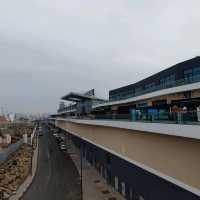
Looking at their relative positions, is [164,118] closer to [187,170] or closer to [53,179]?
[187,170]

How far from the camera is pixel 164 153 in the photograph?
15781mm

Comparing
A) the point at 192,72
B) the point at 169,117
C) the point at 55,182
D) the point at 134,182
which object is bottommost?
the point at 55,182

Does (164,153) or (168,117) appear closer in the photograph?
(168,117)

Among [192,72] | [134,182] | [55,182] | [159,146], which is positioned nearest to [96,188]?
[55,182]

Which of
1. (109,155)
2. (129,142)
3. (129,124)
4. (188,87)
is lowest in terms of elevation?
(109,155)

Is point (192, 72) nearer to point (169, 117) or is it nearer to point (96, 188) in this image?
point (96, 188)

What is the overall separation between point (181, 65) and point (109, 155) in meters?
15.7

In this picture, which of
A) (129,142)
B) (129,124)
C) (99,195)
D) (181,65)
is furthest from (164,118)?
(181,65)

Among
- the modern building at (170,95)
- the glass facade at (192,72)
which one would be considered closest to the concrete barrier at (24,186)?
the modern building at (170,95)

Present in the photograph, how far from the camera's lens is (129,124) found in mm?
19938

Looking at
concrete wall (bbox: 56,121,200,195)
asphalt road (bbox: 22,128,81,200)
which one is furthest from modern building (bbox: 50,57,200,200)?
asphalt road (bbox: 22,128,81,200)

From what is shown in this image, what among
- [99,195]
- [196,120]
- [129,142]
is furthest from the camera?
[99,195]

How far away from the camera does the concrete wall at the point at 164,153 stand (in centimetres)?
1310

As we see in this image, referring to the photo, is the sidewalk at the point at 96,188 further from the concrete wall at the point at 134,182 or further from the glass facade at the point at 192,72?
the glass facade at the point at 192,72
